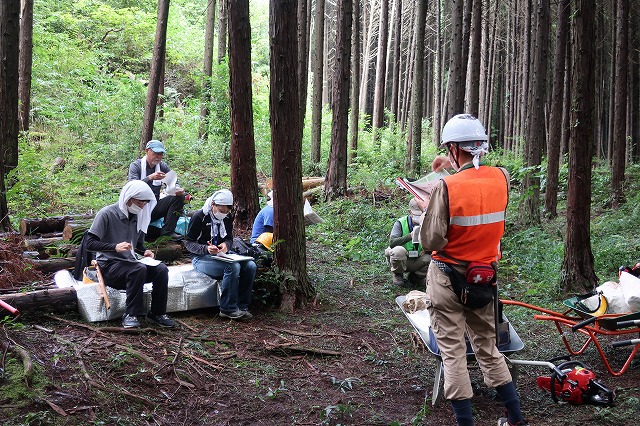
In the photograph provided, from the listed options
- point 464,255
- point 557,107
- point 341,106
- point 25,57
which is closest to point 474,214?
point 464,255

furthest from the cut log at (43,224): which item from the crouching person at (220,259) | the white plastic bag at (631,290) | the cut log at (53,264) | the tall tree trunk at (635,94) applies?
the tall tree trunk at (635,94)

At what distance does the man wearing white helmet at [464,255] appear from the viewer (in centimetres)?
407

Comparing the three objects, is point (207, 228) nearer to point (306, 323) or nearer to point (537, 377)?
point (306, 323)

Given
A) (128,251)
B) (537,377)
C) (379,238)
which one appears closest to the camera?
(537,377)

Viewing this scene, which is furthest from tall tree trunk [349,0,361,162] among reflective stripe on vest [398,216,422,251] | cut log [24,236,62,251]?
cut log [24,236,62,251]

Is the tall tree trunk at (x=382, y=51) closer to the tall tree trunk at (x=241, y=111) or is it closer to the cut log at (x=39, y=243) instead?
the tall tree trunk at (x=241, y=111)

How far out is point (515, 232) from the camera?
13180mm

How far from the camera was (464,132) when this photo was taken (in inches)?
166

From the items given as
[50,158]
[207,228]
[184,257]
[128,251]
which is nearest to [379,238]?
[184,257]

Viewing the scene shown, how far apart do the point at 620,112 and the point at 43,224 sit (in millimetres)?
13554

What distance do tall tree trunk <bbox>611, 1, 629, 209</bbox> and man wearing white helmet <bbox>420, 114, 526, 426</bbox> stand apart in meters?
12.3

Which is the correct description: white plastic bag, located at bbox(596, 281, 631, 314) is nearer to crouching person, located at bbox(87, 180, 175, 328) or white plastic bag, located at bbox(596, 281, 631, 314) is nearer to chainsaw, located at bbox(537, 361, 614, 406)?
chainsaw, located at bbox(537, 361, 614, 406)

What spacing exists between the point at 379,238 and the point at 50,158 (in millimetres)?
10180

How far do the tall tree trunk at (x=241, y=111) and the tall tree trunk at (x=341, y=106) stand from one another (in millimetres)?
4964
